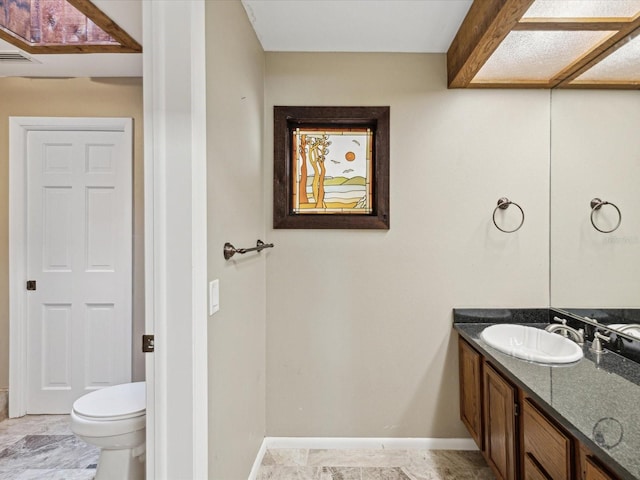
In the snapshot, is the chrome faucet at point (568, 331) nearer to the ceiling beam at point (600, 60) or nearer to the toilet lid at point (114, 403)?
the ceiling beam at point (600, 60)

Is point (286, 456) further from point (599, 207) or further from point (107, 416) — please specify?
point (599, 207)

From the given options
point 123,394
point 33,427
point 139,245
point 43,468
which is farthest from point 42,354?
point 123,394

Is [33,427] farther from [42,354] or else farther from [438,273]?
[438,273]

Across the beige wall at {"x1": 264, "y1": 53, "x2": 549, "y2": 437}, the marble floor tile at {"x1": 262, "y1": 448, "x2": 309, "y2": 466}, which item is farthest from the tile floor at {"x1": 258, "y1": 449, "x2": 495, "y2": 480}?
the beige wall at {"x1": 264, "y1": 53, "x2": 549, "y2": 437}

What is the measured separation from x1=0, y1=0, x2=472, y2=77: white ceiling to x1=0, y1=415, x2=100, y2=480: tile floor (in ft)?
8.24

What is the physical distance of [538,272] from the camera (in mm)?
2428

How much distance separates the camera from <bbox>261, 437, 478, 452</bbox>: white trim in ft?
→ 8.01

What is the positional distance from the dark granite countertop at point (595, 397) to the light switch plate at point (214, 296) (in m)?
1.23

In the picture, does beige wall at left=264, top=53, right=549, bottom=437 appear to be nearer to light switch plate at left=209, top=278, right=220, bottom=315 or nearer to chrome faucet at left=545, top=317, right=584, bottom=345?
chrome faucet at left=545, top=317, right=584, bottom=345

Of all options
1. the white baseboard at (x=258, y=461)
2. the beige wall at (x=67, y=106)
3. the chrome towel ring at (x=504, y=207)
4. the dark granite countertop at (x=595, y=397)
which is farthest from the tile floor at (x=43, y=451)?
the chrome towel ring at (x=504, y=207)

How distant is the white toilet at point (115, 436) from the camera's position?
168cm

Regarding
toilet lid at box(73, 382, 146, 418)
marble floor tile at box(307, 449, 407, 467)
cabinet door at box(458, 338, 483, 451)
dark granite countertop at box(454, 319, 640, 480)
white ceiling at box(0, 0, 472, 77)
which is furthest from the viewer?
marble floor tile at box(307, 449, 407, 467)

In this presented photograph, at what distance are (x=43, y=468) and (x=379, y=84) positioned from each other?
3109 mm

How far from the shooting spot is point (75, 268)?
9.39 ft
